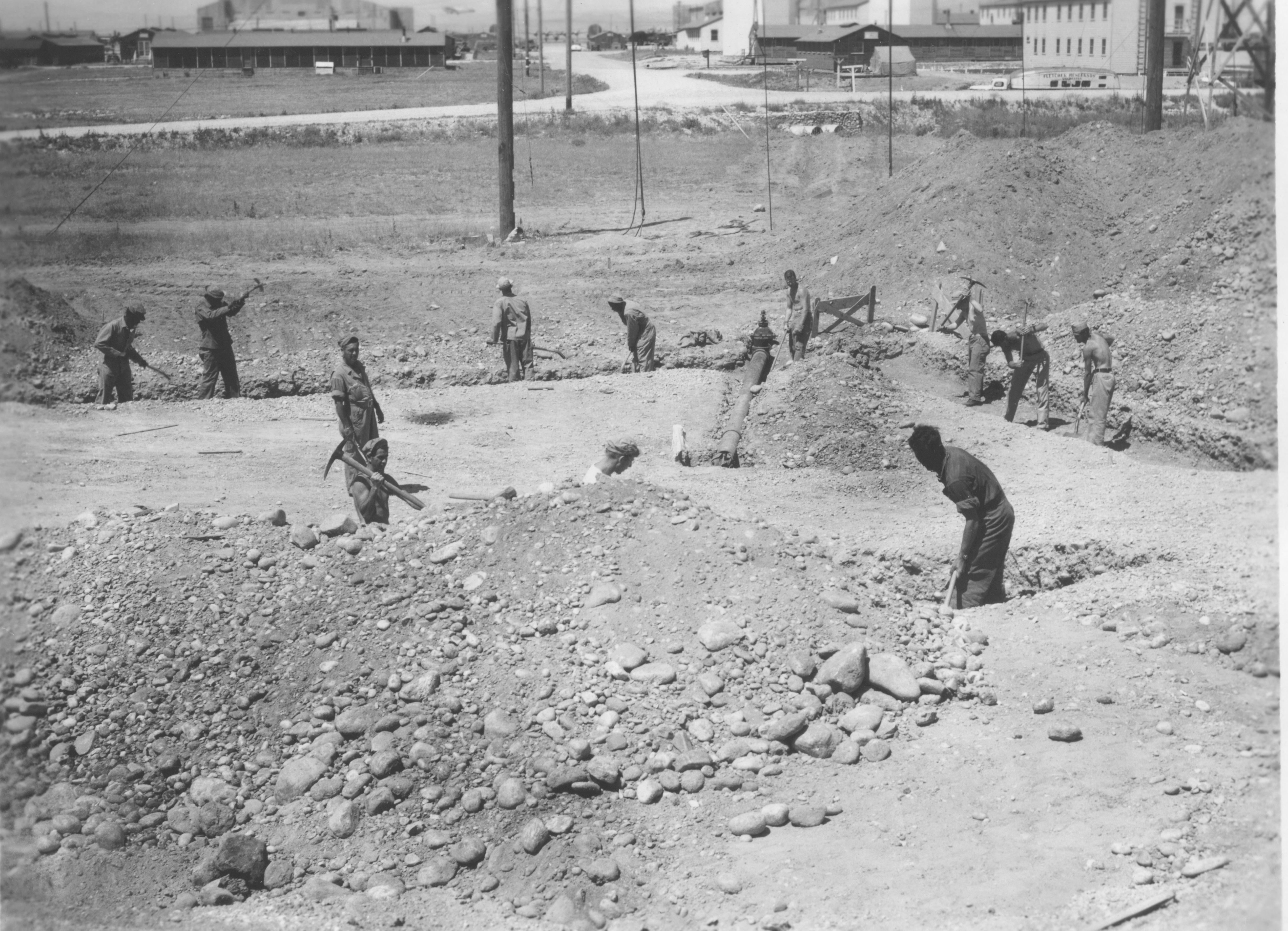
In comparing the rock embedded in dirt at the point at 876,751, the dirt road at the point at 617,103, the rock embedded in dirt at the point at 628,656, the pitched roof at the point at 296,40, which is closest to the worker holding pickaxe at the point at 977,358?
the rock embedded in dirt at the point at 628,656

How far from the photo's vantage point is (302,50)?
40875mm

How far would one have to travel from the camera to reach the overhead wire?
19.0m

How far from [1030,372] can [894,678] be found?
633cm

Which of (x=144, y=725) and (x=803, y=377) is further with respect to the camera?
(x=803, y=377)

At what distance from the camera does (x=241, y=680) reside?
777cm

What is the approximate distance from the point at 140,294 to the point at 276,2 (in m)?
11.7

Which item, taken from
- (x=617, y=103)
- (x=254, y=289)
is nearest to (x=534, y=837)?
(x=254, y=289)

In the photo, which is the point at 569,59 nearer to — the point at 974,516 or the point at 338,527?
the point at 338,527

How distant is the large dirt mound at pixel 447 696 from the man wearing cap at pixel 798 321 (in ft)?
21.2

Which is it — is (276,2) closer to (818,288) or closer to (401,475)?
(401,475)

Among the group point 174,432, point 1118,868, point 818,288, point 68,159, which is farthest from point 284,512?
point 68,159

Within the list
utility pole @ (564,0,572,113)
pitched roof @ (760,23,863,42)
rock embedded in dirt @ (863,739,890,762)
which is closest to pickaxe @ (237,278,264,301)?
rock embedded in dirt @ (863,739,890,762)

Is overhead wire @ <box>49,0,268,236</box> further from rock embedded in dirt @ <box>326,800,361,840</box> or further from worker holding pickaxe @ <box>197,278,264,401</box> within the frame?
rock embedded in dirt @ <box>326,800,361,840</box>

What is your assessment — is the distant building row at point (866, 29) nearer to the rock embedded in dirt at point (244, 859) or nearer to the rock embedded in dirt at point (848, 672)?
the rock embedded in dirt at point (848, 672)
